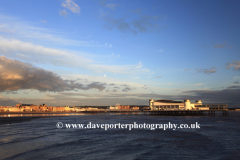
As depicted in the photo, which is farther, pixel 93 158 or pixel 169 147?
pixel 169 147

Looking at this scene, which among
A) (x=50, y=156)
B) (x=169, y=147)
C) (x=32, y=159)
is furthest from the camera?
(x=169, y=147)

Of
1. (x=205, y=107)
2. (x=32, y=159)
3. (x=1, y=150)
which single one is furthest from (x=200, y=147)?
(x=205, y=107)

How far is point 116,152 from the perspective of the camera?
19391 millimetres

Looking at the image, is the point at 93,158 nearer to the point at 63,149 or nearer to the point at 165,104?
the point at 63,149

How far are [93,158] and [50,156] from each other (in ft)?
13.0

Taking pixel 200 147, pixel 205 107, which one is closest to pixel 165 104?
pixel 205 107

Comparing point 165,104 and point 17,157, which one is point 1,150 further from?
point 165,104

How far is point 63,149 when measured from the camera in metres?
20.3

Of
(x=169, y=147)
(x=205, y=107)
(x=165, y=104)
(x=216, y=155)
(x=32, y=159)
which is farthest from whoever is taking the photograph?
(x=165, y=104)

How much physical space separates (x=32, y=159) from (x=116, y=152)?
7.80 metres

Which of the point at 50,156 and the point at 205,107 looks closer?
the point at 50,156

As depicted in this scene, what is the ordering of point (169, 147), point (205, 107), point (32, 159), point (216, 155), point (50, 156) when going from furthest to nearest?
1. point (205, 107)
2. point (169, 147)
3. point (216, 155)
4. point (50, 156)
5. point (32, 159)

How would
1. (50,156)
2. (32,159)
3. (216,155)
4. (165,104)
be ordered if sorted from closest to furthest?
(32,159) < (50,156) < (216,155) < (165,104)

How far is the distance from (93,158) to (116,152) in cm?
323
